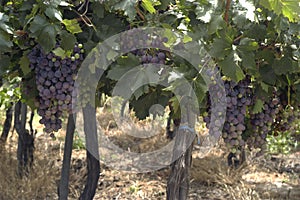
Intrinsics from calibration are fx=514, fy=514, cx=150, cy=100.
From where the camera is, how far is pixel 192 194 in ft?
14.5

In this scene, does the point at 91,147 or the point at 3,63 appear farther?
the point at 91,147

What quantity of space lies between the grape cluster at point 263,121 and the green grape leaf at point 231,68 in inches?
14.8

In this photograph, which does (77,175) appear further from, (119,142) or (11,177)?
(119,142)

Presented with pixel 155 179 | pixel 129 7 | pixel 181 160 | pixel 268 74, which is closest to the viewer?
pixel 129 7

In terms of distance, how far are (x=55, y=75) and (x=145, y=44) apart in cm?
32

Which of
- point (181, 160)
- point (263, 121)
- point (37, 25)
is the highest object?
point (37, 25)

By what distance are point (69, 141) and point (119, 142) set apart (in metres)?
3.18

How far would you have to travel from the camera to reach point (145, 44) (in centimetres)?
162

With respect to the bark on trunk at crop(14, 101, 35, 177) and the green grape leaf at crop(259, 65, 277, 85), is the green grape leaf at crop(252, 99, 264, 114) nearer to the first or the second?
the green grape leaf at crop(259, 65, 277, 85)

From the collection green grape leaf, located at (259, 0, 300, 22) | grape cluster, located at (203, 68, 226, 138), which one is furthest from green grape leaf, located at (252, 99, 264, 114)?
green grape leaf, located at (259, 0, 300, 22)

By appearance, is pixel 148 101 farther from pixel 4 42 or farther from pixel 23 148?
pixel 23 148

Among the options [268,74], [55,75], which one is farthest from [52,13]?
[268,74]

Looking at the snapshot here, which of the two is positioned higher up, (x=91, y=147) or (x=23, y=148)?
(x=23, y=148)

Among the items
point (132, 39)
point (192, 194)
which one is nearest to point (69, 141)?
point (132, 39)
